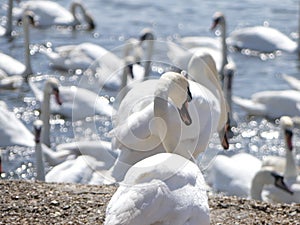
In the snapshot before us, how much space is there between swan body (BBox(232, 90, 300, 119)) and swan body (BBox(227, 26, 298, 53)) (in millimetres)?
3626

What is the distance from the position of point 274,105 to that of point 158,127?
306 inches

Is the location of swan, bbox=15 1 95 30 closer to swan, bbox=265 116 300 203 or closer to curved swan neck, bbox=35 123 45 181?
swan, bbox=265 116 300 203

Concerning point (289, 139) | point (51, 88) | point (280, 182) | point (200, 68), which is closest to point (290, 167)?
point (289, 139)

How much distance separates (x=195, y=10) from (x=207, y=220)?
1501 centimetres

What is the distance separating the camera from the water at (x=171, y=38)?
43.4 feet

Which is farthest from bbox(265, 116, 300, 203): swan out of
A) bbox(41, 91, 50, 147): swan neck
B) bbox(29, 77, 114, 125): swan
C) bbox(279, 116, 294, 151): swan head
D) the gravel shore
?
bbox(41, 91, 50, 147): swan neck

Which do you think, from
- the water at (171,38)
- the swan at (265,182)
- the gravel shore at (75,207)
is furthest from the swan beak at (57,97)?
the gravel shore at (75,207)

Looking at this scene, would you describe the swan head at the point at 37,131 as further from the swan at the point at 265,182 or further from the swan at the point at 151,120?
the swan at the point at 151,120

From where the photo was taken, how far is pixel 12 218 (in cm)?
667

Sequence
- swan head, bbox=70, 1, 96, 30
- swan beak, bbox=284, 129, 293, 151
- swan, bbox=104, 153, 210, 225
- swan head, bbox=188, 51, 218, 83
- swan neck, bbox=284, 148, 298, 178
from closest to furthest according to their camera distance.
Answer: swan, bbox=104, 153, 210, 225 < swan head, bbox=188, 51, 218, 83 < swan neck, bbox=284, 148, 298, 178 < swan beak, bbox=284, 129, 293, 151 < swan head, bbox=70, 1, 96, 30

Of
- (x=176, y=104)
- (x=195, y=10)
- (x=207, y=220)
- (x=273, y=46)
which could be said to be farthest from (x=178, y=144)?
(x=195, y=10)

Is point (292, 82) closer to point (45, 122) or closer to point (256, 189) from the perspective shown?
point (45, 122)

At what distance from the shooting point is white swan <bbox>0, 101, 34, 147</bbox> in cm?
1234

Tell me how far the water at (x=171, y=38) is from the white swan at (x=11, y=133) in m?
0.15
